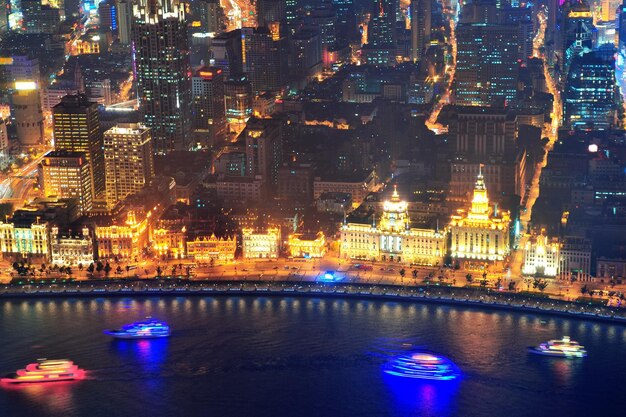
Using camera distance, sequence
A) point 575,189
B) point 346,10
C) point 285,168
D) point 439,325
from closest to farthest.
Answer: point 439,325, point 575,189, point 285,168, point 346,10

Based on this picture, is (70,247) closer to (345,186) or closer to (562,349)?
(345,186)

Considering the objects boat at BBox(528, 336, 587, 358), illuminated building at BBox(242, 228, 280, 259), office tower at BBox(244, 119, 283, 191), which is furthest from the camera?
office tower at BBox(244, 119, 283, 191)

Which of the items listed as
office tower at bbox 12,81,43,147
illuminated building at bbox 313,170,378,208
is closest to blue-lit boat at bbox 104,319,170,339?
illuminated building at bbox 313,170,378,208

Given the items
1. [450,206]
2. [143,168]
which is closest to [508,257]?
[450,206]

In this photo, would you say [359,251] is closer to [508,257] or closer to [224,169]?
[508,257]

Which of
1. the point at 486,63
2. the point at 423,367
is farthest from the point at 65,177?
the point at 486,63

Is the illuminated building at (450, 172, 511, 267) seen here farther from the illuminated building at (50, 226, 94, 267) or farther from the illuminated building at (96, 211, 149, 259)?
the illuminated building at (50, 226, 94, 267)
